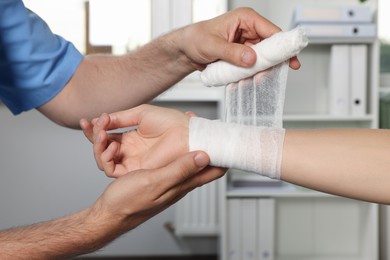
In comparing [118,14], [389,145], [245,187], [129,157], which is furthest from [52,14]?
[389,145]

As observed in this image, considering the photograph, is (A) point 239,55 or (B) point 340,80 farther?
(B) point 340,80

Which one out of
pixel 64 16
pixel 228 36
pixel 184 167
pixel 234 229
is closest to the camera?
pixel 184 167

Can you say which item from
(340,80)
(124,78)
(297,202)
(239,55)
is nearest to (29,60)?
(124,78)

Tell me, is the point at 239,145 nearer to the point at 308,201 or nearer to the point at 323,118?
the point at 323,118

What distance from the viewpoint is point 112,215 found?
1.13 m

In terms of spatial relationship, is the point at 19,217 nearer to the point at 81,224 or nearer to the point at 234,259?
the point at 234,259

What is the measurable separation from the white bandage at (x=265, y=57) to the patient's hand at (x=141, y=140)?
14 cm

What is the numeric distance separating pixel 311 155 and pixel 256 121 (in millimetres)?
124

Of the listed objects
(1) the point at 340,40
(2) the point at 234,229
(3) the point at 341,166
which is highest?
(1) the point at 340,40

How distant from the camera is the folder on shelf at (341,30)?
8.66 ft

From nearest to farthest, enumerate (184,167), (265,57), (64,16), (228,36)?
(184,167) → (265,57) → (228,36) → (64,16)

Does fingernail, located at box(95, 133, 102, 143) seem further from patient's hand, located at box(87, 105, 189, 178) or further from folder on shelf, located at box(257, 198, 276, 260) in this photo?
folder on shelf, located at box(257, 198, 276, 260)

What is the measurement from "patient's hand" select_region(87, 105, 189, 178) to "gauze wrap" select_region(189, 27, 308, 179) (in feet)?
0.11

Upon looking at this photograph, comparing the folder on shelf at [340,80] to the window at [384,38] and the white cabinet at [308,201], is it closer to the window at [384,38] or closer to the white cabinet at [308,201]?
the white cabinet at [308,201]
